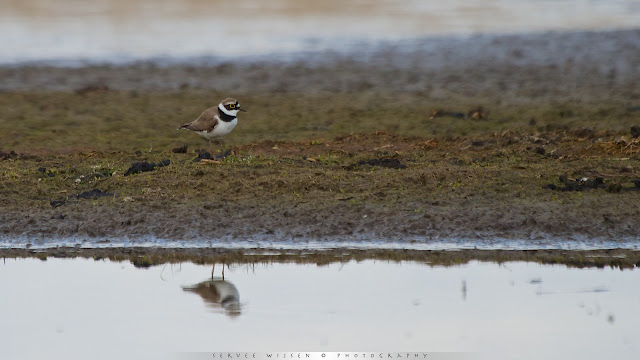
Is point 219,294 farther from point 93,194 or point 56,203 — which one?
point 93,194

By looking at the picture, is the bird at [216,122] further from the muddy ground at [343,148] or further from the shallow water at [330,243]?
the shallow water at [330,243]

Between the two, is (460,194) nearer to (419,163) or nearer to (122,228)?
(419,163)

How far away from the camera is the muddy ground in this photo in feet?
35.6

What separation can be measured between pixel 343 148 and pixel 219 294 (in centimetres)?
720

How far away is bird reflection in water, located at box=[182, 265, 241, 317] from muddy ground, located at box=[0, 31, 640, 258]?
2.15 m

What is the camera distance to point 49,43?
24.4 m

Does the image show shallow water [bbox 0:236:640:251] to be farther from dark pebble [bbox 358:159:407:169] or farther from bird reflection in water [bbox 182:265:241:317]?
dark pebble [bbox 358:159:407:169]

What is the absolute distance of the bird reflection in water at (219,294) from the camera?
301 inches

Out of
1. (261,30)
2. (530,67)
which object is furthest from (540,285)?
(261,30)

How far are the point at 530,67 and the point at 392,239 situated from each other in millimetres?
10982

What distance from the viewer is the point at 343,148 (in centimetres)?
1506

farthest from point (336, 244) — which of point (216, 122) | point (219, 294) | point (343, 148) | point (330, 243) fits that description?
point (216, 122)

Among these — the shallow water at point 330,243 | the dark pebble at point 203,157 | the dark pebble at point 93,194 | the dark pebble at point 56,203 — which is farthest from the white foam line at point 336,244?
the dark pebble at point 203,157

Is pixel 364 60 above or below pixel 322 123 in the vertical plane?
above
